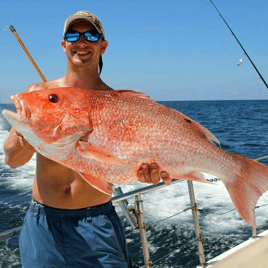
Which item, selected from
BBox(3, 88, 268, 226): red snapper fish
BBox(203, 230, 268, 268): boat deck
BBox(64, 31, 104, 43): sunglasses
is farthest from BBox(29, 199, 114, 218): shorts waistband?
BBox(203, 230, 268, 268): boat deck

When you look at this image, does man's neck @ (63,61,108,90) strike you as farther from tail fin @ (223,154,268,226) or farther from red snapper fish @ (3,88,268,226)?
tail fin @ (223,154,268,226)

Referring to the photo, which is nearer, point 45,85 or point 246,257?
point 45,85

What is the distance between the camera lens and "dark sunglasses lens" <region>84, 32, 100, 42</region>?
2.08 m

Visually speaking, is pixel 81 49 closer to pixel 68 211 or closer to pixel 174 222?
pixel 68 211

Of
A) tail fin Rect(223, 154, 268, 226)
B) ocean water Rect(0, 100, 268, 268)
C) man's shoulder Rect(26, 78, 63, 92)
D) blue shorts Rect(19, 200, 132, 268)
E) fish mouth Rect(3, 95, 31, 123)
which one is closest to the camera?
fish mouth Rect(3, 95, 31, 123)

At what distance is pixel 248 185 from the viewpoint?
1.88 m

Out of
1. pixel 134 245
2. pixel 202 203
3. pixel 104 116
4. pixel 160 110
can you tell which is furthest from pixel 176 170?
pixel 202 203

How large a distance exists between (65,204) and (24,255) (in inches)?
16.6

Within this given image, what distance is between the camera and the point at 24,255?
212 cm

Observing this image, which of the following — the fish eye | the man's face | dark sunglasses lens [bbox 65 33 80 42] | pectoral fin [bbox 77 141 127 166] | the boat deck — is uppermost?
dark sunglasses lens [bbox 65 33 80 42]

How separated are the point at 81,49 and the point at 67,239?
1.19m

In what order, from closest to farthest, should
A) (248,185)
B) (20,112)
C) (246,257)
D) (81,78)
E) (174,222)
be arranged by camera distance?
(20,112) → (248,185) → (81,78) → (246,257) → (174,222)

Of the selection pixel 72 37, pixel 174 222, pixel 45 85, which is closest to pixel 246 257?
pixel 45 85

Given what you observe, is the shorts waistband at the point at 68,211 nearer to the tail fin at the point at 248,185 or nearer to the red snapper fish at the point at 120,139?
the red snapper fish at the point at 120,139
